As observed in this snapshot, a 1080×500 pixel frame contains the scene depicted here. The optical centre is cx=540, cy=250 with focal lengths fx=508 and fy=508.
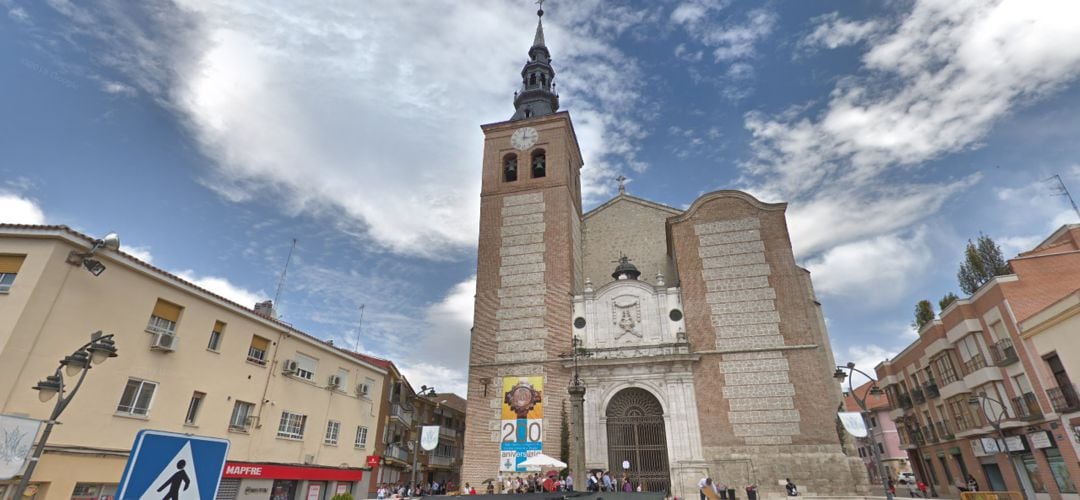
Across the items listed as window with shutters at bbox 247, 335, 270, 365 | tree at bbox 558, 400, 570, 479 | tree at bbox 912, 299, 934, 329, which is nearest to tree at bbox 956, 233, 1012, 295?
tree at bbox 912, 299, 934, 329

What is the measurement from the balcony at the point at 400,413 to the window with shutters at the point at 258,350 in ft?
38.5

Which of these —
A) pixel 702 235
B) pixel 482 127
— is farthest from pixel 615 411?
pixel 482 127

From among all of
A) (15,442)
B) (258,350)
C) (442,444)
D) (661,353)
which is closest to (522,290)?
(661,353)

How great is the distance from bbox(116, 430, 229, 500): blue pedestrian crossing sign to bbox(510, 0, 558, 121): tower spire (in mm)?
28907

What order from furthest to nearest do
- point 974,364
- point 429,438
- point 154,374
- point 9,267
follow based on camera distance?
point 974,364, point 429,438, point 154,374, point 9,267

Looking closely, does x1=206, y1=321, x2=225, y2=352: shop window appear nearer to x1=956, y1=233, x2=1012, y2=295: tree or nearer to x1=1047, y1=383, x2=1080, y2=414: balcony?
x1=1047, y1=383, x2=1080, y2=414: balcony

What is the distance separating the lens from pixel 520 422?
21.7 meters

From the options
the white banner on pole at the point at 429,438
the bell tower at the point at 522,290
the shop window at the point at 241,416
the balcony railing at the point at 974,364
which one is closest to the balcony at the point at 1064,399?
the balcony railing at the point at 974,364

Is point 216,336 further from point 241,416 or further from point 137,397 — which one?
point 137,397

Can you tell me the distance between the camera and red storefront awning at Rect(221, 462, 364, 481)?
14891mm

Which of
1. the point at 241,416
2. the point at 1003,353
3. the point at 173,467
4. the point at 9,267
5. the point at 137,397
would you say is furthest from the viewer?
the point at 1003,353

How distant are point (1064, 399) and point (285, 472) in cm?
2466

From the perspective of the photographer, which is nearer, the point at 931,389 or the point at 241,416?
the point at 241,416

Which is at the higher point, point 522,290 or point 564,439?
point 522,290
